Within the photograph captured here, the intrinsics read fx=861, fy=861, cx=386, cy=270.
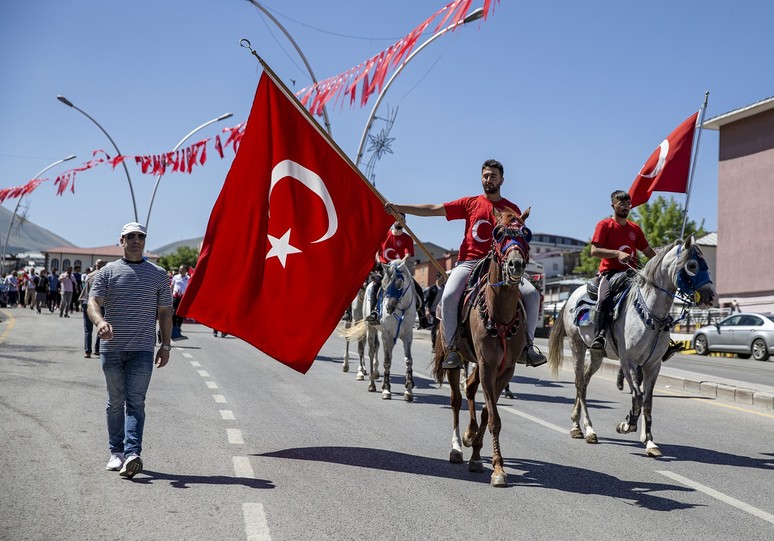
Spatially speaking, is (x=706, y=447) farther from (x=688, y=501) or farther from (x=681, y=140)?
(x=681, y=140)

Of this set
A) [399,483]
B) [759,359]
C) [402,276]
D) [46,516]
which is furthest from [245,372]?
[759,359]

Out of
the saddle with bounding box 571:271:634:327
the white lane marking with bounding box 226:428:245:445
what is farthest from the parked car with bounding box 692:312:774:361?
the white lane marking with bounding box 226:428:245:445

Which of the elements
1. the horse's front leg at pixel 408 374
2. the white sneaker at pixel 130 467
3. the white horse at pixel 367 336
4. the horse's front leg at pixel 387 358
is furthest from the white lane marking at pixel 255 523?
the white horse at pixel 367 336

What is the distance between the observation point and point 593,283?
34.1 ft

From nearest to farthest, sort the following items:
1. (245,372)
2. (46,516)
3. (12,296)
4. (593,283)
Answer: (46,516), (593,283), (245,372), (12,296)

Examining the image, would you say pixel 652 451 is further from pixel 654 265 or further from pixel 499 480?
pixel 499 480

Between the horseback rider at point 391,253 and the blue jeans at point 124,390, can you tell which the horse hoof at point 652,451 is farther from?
the horseback rider at point 391,253

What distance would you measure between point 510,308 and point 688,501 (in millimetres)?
2093

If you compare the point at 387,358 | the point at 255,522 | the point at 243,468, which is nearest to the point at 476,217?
the point at 243,468

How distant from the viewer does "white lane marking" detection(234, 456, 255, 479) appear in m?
7.15

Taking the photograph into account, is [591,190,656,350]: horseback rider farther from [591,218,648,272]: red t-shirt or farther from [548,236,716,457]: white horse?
[548,236,716,457]: white horse

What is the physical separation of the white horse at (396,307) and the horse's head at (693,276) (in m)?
5.53

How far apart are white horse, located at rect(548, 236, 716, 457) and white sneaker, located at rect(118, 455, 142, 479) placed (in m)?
4.95

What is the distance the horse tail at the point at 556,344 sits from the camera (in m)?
11.3
